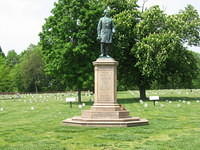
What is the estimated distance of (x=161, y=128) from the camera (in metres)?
15.7

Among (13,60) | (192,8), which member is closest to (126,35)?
(192,8)

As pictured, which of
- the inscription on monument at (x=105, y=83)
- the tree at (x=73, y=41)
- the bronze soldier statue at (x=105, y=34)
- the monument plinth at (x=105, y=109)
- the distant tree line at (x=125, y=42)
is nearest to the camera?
the monument plinth at (x=105, y=109)

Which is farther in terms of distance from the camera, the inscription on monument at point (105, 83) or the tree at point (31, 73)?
the tree at point (31, 73)

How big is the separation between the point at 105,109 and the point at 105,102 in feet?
1.67

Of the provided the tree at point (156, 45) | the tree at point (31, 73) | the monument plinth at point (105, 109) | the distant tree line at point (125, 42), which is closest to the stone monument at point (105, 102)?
the monument plinth at point (105, 109)

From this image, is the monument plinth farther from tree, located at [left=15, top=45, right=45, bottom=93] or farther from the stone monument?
tree, located at [left=15, top=45, right=45, bottom=93]

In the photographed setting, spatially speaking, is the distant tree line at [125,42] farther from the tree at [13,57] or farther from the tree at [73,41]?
the tree at [13,57]

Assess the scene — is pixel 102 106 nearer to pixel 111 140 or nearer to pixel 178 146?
pixel 111 140

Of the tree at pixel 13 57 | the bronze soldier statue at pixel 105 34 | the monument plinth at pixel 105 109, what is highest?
the tree at pixel 13 57

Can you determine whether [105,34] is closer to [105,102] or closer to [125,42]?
[105,102]

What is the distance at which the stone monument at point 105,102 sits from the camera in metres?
16.7

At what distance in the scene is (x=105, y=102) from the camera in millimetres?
17875

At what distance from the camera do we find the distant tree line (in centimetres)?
3516

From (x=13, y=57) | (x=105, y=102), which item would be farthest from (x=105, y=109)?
(x=13, y=57)
